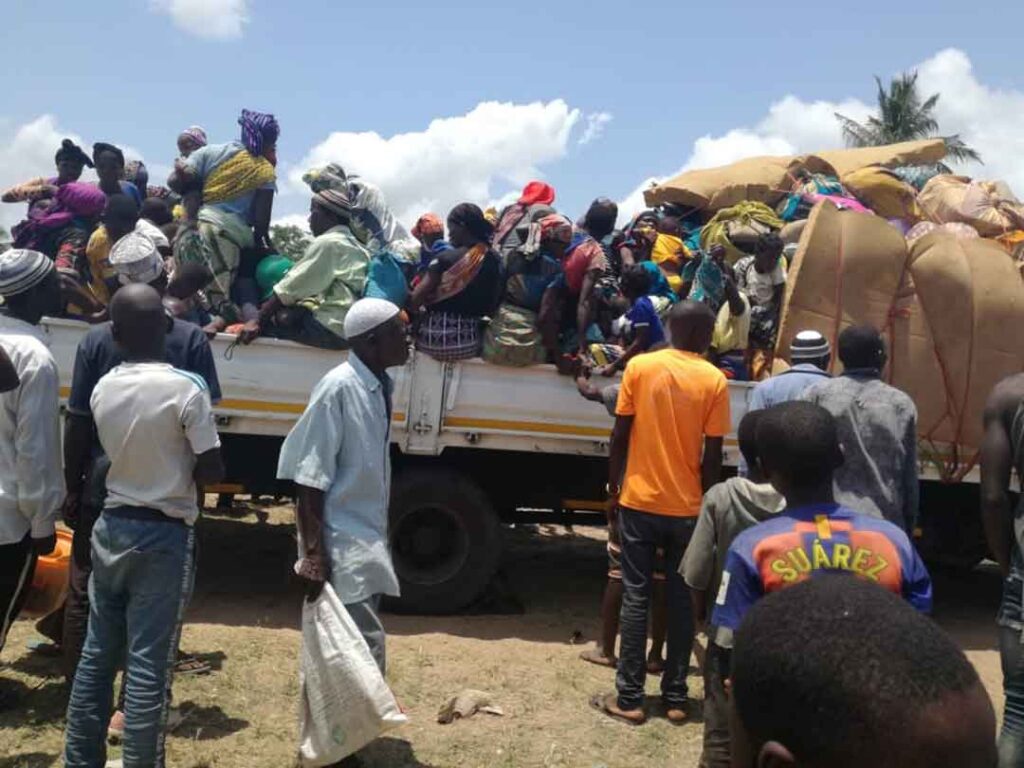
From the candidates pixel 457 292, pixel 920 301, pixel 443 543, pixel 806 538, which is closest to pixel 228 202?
pixel 457 292

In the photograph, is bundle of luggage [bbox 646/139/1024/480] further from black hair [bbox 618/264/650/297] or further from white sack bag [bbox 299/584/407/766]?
white sack bag [bbox 299/584/407/766]

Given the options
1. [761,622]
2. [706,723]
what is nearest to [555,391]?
[706,723]

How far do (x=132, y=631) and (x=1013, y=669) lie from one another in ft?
8.25

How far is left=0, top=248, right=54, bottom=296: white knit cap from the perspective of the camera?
3.30 m

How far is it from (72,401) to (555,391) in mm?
2574

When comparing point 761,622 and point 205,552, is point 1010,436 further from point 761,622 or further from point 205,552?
point 205,552

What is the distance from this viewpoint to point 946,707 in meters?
0.97

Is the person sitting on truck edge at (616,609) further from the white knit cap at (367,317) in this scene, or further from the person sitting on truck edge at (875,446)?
the white knit cap at (367,317)

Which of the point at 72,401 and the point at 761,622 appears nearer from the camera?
the point at 761,622

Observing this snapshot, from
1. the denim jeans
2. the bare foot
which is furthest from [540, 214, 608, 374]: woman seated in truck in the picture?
the bare foot

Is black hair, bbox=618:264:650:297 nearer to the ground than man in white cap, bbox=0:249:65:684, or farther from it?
farther from it

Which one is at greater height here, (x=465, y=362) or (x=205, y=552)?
(x=465, y=362)

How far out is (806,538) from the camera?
2.14 meters

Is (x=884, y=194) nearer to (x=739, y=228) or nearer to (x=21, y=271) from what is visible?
(x=739, y=228)
